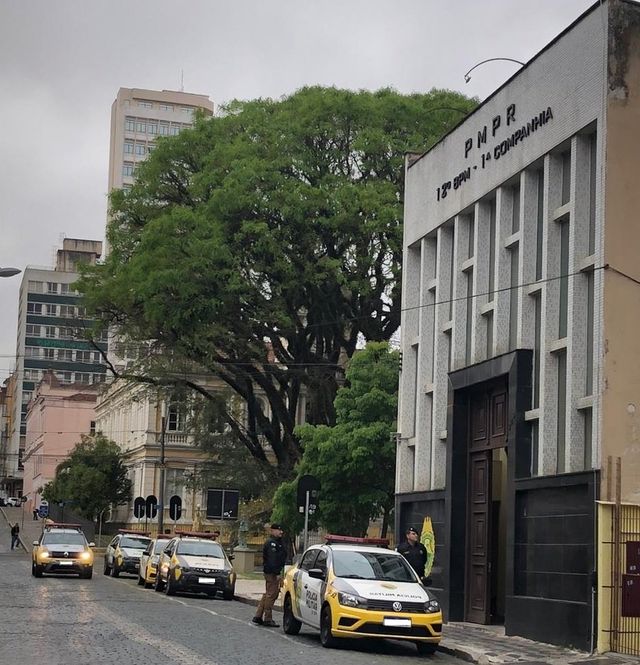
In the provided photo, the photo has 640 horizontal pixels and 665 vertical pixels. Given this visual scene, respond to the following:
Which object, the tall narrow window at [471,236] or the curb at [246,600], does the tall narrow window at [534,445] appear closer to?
the tall narrow window at [471,236]

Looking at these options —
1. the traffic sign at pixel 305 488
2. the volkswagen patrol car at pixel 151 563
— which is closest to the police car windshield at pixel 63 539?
the volkswagen patrol car at pixel 151 563

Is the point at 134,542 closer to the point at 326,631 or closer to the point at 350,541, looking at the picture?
the point at 350,541

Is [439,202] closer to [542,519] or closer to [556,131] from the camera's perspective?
[556,131]

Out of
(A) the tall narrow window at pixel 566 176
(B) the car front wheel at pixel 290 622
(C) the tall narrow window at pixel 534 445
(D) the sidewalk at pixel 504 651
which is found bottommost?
(D) the sidewalk at pixel 504 651

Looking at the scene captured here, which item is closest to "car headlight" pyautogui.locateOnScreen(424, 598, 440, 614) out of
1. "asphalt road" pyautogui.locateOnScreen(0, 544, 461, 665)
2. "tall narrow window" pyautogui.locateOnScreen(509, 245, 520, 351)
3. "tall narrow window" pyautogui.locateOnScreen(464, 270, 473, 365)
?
"asphalt road" pyautogui.locateOnScreen(0, 544, 461, 665)

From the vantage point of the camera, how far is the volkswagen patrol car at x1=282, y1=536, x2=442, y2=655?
19016mm

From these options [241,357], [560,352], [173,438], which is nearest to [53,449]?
[173,438]

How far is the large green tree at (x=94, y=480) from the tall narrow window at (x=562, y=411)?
62717 mm

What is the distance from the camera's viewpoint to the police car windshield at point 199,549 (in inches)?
1329

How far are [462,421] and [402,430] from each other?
11.4 ft

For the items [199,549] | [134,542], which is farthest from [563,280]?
[134,542]

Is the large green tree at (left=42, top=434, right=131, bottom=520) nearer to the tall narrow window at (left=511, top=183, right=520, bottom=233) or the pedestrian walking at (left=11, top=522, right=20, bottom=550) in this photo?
the pedestrian walking at (left=11, top=522, right=20, bottom=550)

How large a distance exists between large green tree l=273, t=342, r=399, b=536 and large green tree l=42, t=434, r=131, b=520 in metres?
44.7

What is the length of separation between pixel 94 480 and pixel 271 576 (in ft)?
198
